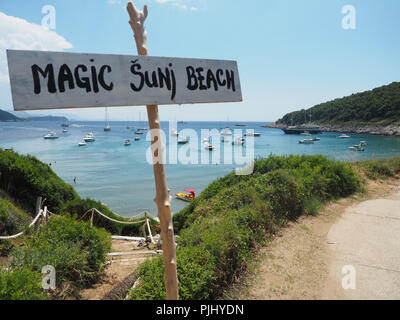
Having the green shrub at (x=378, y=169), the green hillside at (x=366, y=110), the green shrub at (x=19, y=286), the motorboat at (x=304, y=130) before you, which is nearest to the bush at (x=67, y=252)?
the green shrub at (x=19, y=286)

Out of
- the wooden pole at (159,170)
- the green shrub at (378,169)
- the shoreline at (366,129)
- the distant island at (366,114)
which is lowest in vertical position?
the green shrub at (378,169)

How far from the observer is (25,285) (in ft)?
9.89

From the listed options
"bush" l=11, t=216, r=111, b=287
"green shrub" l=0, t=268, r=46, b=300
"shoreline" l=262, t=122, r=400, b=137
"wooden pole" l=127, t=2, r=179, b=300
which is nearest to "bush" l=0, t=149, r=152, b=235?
"bush" l=11, t=216, r=111, b=287

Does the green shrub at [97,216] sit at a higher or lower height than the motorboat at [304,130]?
lower

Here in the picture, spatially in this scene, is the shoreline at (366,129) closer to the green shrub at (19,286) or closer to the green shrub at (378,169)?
the green shrub at (378,169)

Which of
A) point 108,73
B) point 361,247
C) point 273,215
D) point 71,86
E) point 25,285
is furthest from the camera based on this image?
point 273,215

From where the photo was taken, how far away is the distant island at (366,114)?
8512 cm

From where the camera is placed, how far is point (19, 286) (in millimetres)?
2984

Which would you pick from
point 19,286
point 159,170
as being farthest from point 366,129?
point 19,286

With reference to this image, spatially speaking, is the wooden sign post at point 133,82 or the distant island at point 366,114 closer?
the wooden sign post at point 133,82

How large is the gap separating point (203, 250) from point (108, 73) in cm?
322

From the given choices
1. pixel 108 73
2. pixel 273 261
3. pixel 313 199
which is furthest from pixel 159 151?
pixel 313 199

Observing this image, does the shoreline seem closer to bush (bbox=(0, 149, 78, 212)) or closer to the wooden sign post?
bush (bbox=(0, 149, 78, 212))
